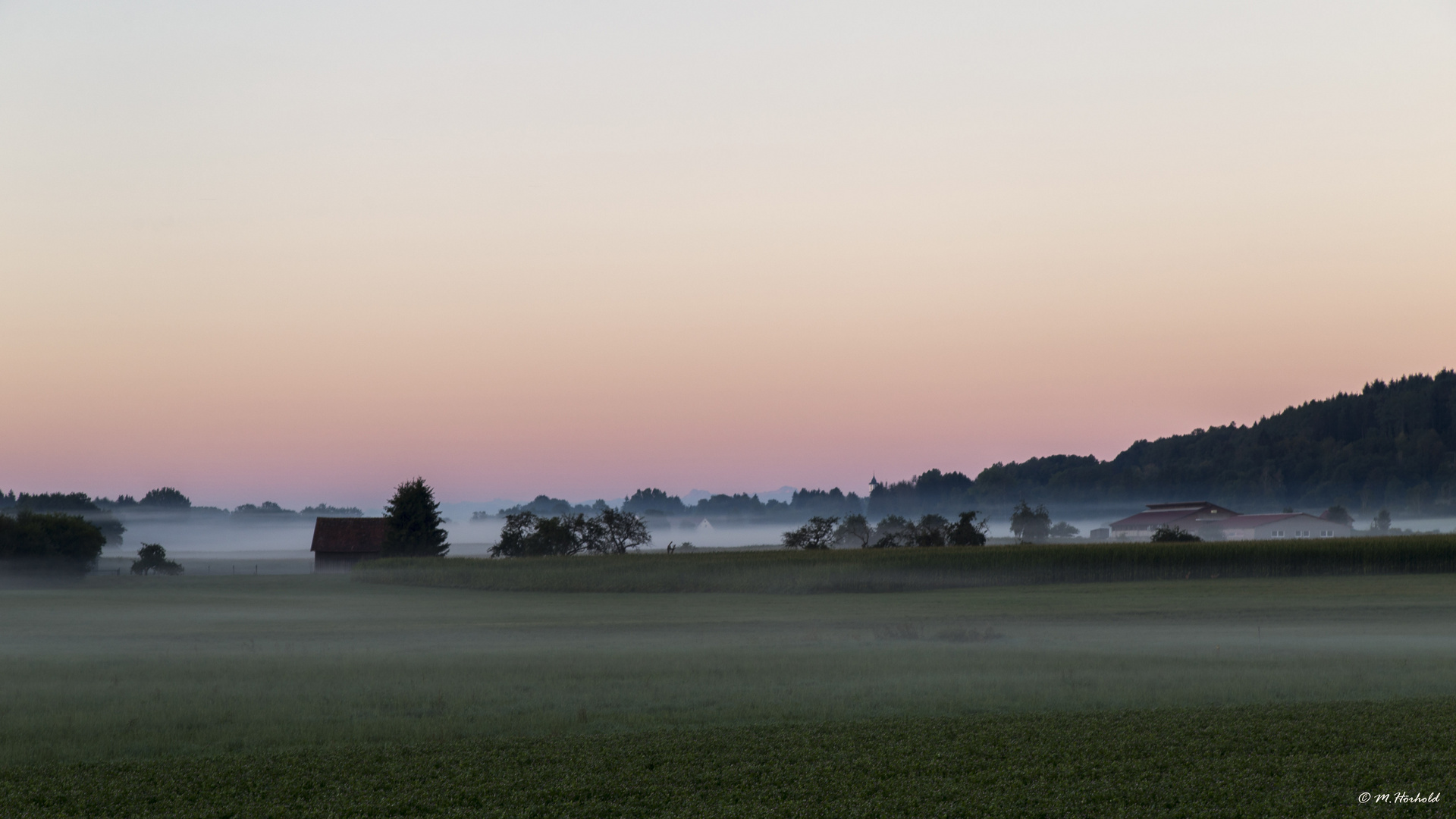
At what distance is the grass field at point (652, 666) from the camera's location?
13984 mm

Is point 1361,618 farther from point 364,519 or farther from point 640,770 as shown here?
point 364,519

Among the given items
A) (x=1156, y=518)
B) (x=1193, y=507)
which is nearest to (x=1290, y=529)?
(x=1193, y=507)

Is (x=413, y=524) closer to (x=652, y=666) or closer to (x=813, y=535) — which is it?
(x=813, y=535)

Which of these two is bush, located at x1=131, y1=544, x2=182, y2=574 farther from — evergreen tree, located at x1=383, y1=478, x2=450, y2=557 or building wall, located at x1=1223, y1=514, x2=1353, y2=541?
building wall, located at x1=1223, y1=514, x2=1353, y2=541

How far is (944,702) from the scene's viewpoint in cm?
1481

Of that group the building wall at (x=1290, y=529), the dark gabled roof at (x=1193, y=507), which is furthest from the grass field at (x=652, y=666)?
the dark gabled roof at (x=1193, y=507)

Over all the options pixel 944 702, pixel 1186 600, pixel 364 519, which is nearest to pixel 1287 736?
pixel 944 702

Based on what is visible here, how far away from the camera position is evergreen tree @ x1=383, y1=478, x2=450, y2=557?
259 ft

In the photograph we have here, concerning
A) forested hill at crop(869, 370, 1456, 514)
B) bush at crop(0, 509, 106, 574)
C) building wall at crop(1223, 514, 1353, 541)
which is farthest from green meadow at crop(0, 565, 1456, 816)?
forested hill at crop(869, 370, 1456, 514)

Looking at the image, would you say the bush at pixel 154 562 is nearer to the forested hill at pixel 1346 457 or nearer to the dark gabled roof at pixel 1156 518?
the dark gabled roof at pixel 1156 518

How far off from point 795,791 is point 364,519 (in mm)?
82476

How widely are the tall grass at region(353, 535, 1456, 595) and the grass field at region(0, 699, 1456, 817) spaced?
44459 millimetres

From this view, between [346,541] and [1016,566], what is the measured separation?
173ft

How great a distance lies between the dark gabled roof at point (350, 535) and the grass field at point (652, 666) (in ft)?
131
